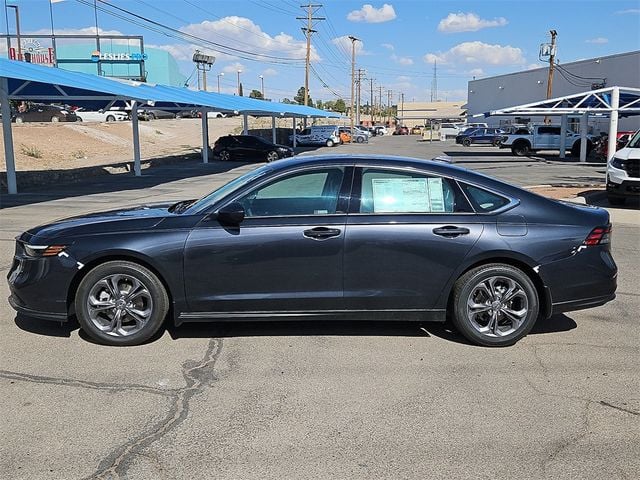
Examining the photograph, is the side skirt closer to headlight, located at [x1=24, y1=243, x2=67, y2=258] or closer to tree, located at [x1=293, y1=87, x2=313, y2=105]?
headlight, located at [x1=24, y1=243, x2=67, y2=258]

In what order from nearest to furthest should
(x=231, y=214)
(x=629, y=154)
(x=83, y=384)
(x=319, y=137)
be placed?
(x=83, y=384) < (x=231, y=214) < (x=629, y=154) < (x=319, y=137)

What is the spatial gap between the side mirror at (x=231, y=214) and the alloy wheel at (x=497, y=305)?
196 cm

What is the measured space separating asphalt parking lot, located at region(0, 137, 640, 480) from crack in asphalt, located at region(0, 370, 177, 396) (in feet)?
0.05

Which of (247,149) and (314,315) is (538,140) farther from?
(314,315)

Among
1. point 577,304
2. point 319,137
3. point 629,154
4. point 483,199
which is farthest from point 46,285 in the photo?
point 319,137

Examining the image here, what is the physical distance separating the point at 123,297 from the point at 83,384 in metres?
0.85

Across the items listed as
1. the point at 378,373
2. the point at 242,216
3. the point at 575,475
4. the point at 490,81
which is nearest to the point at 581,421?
the point at 575,475

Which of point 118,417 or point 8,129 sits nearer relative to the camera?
point 118,417

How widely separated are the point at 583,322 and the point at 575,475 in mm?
2901

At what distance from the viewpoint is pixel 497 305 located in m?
5.04

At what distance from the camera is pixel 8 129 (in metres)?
17.2

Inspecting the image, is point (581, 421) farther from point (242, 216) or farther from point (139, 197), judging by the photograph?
point (139, 197)

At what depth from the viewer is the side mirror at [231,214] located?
4.83 meters

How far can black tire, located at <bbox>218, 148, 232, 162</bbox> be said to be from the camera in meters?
34.5
